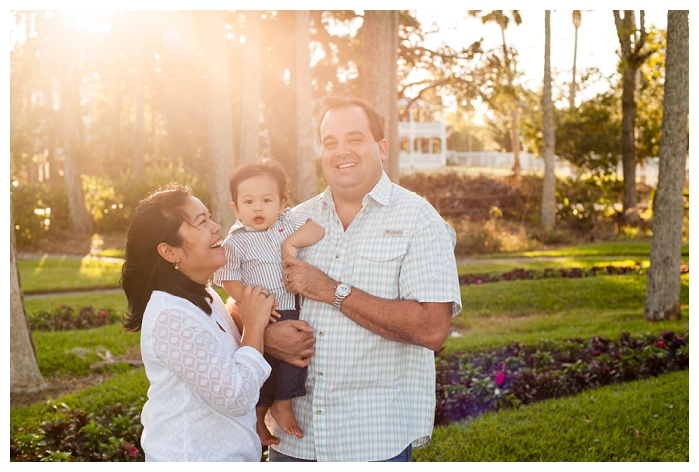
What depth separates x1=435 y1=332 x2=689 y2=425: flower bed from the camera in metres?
5.64

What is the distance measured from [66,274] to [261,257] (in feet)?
36.3

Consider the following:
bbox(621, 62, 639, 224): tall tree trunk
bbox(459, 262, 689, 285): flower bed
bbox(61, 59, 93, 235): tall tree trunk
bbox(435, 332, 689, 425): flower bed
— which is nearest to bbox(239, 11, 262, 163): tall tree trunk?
bbox(459, 262, 689, 285): flower bed

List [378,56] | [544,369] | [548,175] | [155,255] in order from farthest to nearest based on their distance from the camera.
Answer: [548,175] → [378,56] → [544,369] → [155,255]

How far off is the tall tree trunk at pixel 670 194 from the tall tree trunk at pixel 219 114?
584 cm

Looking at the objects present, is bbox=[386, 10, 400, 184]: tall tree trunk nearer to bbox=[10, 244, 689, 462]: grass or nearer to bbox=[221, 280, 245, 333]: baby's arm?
bbox=[10, 244, 689, 462]: grass

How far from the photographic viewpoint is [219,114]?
9852 mm

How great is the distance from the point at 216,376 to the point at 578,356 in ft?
17.3

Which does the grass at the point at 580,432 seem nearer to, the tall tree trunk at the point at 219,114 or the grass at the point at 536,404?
the grass at the point at 536,404

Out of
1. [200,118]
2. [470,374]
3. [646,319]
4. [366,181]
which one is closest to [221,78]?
[470,374]

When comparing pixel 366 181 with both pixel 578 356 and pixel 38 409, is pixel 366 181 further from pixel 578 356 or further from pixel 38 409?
pixel 578 356

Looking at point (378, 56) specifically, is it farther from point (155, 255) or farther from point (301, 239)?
point (155, 255)

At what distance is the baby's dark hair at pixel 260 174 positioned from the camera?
306 centimetres

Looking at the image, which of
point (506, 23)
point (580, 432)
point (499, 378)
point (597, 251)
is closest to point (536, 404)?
point (499, 378)

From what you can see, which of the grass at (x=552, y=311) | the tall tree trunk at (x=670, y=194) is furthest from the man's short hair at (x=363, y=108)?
the tall tree trunk at (x=670, y=194)
